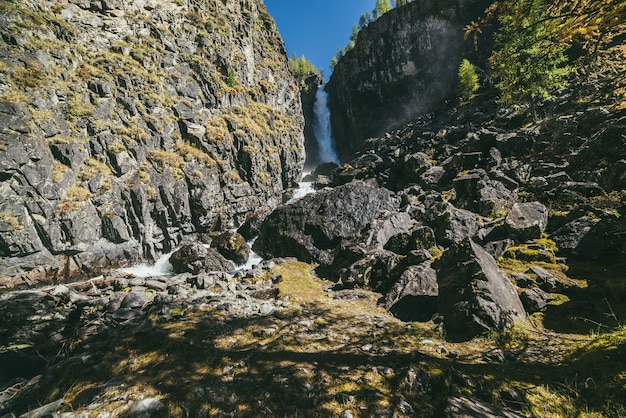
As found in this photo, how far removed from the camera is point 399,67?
6475 centimetres

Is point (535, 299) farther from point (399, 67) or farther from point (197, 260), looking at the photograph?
point (399, 67)

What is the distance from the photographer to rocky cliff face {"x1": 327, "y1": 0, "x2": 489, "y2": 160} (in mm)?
60719

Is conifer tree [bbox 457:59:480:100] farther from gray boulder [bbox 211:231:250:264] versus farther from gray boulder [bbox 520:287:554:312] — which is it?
gray boulder [bbox 520:287:554:312]

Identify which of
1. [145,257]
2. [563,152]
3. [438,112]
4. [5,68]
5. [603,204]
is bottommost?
[145,257]

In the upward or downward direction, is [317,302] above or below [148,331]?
below

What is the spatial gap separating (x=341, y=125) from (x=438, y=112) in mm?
24278

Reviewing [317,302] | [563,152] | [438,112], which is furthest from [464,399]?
[438,112]

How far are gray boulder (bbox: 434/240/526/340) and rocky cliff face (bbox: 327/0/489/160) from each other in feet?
211

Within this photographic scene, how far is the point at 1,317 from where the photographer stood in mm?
9102

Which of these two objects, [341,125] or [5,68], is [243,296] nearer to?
[5,68]

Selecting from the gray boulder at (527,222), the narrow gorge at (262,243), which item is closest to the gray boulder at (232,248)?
the narrow gorge at (262,243)

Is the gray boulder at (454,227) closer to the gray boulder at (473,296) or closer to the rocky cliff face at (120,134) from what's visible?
the gray boulder at (473,296)

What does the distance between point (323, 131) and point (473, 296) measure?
70.2 metres

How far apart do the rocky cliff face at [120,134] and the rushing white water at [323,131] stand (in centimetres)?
2824
